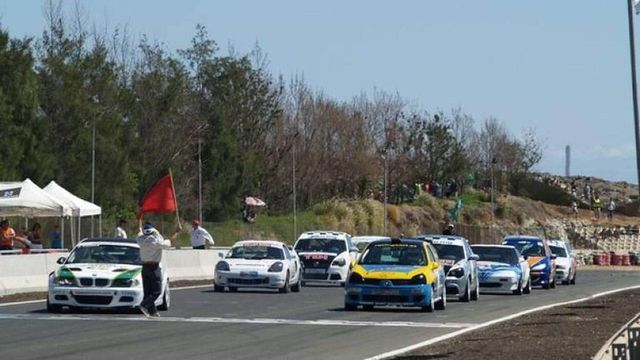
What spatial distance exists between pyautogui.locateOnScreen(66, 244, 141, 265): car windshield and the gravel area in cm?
727

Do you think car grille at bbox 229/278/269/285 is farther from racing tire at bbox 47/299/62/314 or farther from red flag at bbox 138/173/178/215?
racing tire at bbox 47/299/62/314

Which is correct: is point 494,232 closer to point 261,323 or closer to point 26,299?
point 26,299

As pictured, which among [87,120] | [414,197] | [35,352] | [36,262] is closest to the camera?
[35,352]

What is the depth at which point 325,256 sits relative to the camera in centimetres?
4266

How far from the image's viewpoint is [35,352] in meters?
18.8

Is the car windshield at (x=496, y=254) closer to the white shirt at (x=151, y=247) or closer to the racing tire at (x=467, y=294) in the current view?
the racing tire at (x=467, y=294)

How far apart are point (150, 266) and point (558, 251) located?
82.9 ft

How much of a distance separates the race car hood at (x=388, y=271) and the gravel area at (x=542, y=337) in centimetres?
237

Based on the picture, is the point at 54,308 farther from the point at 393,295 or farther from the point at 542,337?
the point at 542,337

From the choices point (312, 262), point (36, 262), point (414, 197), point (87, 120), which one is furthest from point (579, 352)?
point (414, 197)

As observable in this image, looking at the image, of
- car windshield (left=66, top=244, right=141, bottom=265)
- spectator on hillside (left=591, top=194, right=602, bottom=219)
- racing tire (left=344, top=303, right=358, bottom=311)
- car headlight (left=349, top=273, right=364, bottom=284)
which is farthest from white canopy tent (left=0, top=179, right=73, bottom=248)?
spectator on hillside (left=591, top=194, right=602, bottom=219)

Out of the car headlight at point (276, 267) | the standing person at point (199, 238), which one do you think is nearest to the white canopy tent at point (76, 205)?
the standing person at point (199, 238)

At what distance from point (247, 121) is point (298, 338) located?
61.2 m

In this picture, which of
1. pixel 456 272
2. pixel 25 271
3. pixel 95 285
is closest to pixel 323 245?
pixel 456 272
